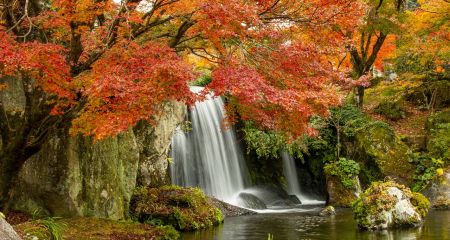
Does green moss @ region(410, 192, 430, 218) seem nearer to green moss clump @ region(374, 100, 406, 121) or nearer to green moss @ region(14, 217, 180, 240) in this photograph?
green moss @ region(14, 217, 180, 240)

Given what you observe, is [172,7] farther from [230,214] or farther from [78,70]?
[230,214]

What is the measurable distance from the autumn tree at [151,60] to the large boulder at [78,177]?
1.78m

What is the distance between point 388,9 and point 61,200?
49.5 feet

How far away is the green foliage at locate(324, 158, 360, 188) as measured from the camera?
17791mm

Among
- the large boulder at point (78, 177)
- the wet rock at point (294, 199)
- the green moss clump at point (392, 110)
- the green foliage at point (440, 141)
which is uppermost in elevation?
the green moss clump at point (392, 110)

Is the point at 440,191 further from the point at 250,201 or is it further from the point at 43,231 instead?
the point at 43,231

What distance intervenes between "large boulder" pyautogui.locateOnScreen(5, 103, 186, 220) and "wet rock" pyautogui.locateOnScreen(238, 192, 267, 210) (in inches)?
233

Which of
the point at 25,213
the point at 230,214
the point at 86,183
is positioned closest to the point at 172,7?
the point at 86,183

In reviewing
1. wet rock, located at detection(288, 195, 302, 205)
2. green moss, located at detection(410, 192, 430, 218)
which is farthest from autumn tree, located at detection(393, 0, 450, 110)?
green moss, located at detection(410, 192, 430, 218)

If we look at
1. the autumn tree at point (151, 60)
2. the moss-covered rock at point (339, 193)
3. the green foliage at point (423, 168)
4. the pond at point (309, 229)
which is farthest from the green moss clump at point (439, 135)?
the autumn tree at point (151, 60)

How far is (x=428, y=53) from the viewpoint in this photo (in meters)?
19.7

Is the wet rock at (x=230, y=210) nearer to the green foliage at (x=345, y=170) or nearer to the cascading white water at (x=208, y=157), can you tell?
the cascading white water at (x=208, y=157)

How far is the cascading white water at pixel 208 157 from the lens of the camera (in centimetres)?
1872

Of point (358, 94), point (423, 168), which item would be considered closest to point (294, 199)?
point (423, 168)
